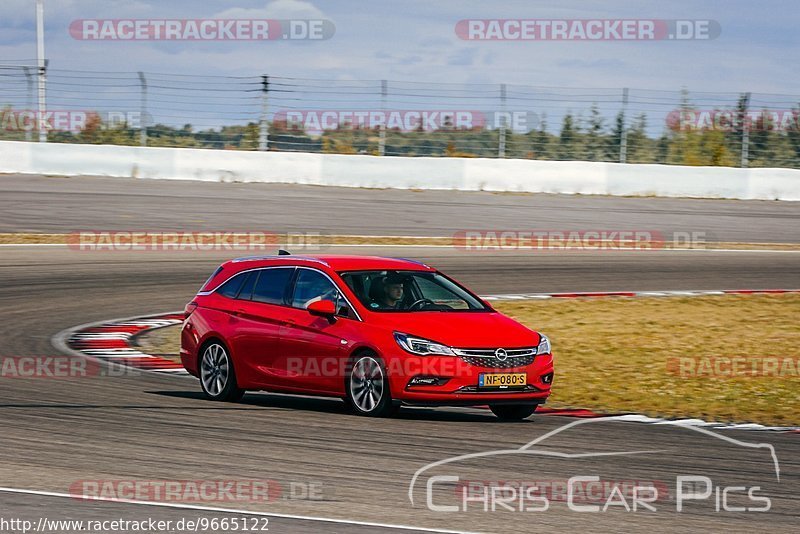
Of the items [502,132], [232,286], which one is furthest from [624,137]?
[232,286]

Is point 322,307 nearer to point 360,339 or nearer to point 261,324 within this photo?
point 360,339

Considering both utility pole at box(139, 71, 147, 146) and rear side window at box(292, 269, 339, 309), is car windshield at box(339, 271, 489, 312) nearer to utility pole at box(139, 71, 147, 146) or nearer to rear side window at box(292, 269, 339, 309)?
rear side window at box(292, 269, 339, 309)

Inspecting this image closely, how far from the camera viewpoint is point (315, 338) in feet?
32.6

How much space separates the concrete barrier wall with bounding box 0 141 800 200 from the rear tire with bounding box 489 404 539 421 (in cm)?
2146

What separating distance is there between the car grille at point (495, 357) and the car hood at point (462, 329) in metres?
0.04

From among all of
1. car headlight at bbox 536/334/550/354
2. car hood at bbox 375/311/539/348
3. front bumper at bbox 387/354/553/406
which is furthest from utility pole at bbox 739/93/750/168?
front bumper at bbox 387/354/553/406

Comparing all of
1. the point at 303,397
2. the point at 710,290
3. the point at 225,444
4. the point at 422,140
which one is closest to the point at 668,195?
the point at 422,140

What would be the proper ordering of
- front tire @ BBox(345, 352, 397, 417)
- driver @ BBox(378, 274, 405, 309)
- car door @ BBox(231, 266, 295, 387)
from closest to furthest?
front tire @ BBox(345, 352, 397, 417)
driver @ BBox(378, 274, 405, 309)
car door @ BBox(231, 266, 295, 387)

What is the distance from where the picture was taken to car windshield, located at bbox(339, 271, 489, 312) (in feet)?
33.0

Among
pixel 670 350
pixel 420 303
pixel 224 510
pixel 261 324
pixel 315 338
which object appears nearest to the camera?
pixel 224 510

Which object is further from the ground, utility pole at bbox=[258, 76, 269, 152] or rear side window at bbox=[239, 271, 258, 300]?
utility pole at bbox=[258, 76, 269, 152]

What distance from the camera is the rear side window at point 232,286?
36.0 ft

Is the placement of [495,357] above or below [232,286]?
below

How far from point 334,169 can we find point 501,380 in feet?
73.6
